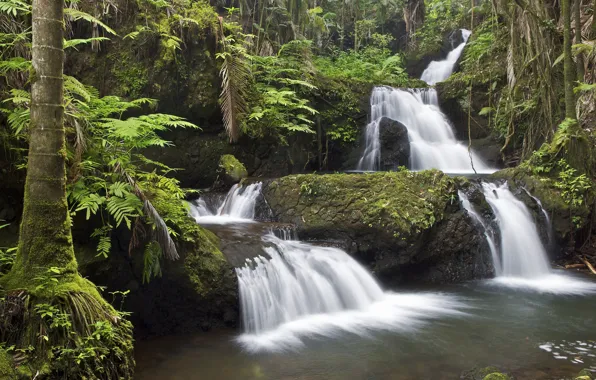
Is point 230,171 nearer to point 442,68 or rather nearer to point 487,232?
point 487,232

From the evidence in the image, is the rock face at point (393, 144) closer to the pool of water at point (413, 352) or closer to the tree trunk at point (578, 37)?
the tree trunk at point (578, 37)

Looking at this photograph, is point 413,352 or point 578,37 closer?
point 413,352

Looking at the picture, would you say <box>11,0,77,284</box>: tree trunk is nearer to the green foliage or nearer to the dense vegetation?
the dense vegetation

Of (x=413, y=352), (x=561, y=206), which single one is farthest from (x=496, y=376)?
(x=561, y=206)

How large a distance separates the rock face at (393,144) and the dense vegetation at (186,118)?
87cm

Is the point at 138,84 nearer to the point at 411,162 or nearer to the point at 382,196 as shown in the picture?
the point at 382,196

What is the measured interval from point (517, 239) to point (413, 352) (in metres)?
5.16

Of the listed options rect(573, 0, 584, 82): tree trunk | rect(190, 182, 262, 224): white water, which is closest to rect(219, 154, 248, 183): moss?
rect(190, 182, 262, 224): white water

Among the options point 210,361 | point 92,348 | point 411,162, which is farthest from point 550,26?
point 92,348

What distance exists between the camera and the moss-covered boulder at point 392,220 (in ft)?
27.0

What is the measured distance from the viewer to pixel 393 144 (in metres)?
13.3

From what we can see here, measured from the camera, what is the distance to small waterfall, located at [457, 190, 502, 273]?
9070mm

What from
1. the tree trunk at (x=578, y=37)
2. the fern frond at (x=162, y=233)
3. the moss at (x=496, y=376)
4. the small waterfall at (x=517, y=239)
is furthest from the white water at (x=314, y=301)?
the tree trunk at (x=578, y=37)

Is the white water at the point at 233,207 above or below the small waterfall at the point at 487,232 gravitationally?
above
